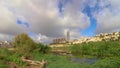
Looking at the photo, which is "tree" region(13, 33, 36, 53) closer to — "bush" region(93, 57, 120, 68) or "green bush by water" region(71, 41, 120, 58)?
"green bush by water" region(71, 41, 120, 58)

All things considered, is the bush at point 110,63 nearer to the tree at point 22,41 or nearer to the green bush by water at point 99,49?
the tree at point 22,41

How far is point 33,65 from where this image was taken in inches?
1499

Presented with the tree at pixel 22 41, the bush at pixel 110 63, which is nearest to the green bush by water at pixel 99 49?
the tree at pixel 22 41

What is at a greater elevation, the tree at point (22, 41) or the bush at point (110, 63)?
the tree at point (22, 41)

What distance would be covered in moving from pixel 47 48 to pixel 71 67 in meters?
53.9

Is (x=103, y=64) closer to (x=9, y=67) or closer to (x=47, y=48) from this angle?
(x=9, y=67)

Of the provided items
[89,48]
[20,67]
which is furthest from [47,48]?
[20,67]

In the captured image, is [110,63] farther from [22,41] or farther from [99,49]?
[99,49]

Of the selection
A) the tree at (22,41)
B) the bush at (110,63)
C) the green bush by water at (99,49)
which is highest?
the tree at (22,41)

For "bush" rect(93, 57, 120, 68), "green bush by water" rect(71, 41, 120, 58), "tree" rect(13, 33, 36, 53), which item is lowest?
"bush" rect(93, 57, 120, 68)

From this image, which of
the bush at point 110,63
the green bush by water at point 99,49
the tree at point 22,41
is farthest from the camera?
the green bush by water at point 99,49

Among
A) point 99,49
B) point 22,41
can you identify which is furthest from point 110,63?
point 99,49

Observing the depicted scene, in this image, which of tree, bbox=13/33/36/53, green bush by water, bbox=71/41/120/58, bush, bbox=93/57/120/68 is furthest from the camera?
green bush by water, bbox=71/41/120/58

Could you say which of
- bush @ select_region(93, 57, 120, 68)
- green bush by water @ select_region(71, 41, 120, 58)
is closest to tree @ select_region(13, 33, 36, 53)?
green bush by water @ select_region(71, 41, 120, 58)
